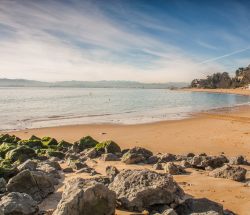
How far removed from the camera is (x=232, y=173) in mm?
10391

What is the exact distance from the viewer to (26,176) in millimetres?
8594

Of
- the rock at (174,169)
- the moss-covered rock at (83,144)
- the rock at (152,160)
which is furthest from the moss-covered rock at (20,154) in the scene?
the rock at (174,169)

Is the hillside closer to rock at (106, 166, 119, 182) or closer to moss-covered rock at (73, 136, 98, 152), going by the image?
moss-covered rock at (73, 136, 98, 152)


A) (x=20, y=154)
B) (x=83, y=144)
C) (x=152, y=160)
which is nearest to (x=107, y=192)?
(x=152, y=160)

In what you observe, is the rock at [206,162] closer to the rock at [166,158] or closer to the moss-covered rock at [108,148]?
the rock at [166,158]

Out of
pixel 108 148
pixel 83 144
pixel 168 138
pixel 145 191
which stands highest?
pixel 145 191

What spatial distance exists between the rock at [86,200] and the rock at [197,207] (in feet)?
4.86

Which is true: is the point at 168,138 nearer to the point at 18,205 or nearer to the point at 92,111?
the point at 18,205

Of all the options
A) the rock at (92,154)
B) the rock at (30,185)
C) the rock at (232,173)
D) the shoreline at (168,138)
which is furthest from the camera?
the shoreline at (168,138)

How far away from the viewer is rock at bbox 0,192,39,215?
6.57 m

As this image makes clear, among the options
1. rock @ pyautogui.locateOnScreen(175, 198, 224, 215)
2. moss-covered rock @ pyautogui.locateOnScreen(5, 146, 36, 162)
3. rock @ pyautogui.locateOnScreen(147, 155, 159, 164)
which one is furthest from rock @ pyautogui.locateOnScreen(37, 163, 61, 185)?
rock @ pyautogui.locateOnScreen(175, 198, 224, 215)

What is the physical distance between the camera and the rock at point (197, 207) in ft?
23.4

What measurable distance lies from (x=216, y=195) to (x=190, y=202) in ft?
5.91

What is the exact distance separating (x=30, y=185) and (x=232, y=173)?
233 inches
